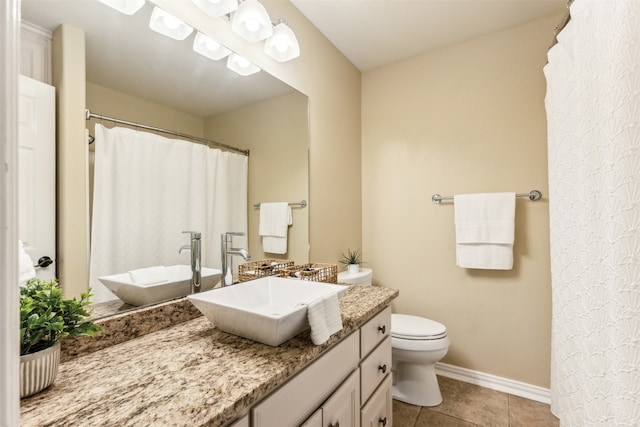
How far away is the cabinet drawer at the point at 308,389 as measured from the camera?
0.71 meters

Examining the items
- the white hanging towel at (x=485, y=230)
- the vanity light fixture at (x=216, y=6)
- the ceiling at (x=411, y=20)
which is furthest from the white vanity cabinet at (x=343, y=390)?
the ceiling at (x=411, y=20)

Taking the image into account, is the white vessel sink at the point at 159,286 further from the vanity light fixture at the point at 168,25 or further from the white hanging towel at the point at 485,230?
the white hanging towel at the point at 485,230

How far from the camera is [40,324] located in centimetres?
65

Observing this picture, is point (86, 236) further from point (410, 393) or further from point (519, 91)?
point (519, 91)

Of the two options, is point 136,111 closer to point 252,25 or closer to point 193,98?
point 193,98

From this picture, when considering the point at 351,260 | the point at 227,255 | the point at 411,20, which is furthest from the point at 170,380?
the point at 411,20

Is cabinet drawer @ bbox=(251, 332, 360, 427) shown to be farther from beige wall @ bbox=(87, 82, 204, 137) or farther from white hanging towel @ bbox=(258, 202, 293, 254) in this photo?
beige wall @ bbox=(87, 82, 204, 137)

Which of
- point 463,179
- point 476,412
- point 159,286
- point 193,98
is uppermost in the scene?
point 193,98

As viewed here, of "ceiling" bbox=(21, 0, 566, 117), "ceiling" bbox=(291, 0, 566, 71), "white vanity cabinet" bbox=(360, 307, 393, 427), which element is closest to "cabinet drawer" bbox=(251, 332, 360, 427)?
"white vanity cabinet" bbox=(360, 307, 393, 427)

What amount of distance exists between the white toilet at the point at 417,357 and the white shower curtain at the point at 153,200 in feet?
3.87

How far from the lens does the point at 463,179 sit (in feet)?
7.11

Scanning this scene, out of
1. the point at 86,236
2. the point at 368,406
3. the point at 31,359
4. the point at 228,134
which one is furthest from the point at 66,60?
the point at 368,406

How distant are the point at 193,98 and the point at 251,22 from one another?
0.48m

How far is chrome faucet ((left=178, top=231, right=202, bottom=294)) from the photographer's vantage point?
124cm
